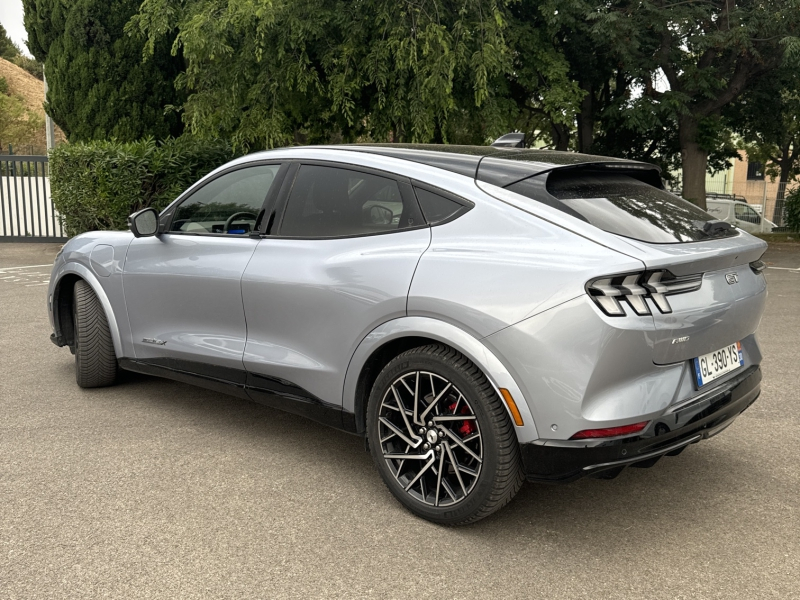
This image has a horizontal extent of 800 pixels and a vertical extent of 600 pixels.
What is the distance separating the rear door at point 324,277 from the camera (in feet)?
11.7

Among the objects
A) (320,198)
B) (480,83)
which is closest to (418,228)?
(320,198)

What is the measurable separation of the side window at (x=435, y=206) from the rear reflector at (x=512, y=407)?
82 cm

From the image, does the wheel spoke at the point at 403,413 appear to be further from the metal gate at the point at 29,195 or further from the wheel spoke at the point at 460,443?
the metal gate at the point at 29,195

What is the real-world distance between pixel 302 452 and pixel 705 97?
1515 cm

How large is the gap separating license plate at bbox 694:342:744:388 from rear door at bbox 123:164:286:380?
226 cm

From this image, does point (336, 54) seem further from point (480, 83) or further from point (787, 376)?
point (787, 376)

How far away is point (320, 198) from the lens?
158 inches

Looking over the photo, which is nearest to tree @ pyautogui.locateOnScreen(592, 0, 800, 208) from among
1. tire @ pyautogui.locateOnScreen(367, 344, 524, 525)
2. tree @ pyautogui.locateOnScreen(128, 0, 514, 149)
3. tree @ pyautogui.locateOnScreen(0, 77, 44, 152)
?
tree @ pyautogui.locateOnScreen(128, 0, 514, 149)

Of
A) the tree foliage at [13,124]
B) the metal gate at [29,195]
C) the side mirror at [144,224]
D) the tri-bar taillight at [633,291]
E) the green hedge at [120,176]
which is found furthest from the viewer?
the tree foliage at [13,124]

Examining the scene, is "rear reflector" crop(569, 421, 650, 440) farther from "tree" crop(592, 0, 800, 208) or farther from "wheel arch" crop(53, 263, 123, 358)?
"tree" crop(592, 0, 800, 208)

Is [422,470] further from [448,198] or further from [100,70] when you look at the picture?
[100,70]

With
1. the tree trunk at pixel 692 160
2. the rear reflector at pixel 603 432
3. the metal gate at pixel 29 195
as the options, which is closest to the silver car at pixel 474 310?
the rear reflector at pixel 603 432

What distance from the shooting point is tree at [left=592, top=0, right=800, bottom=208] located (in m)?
14.6

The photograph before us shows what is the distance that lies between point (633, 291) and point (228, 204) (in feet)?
8.20
